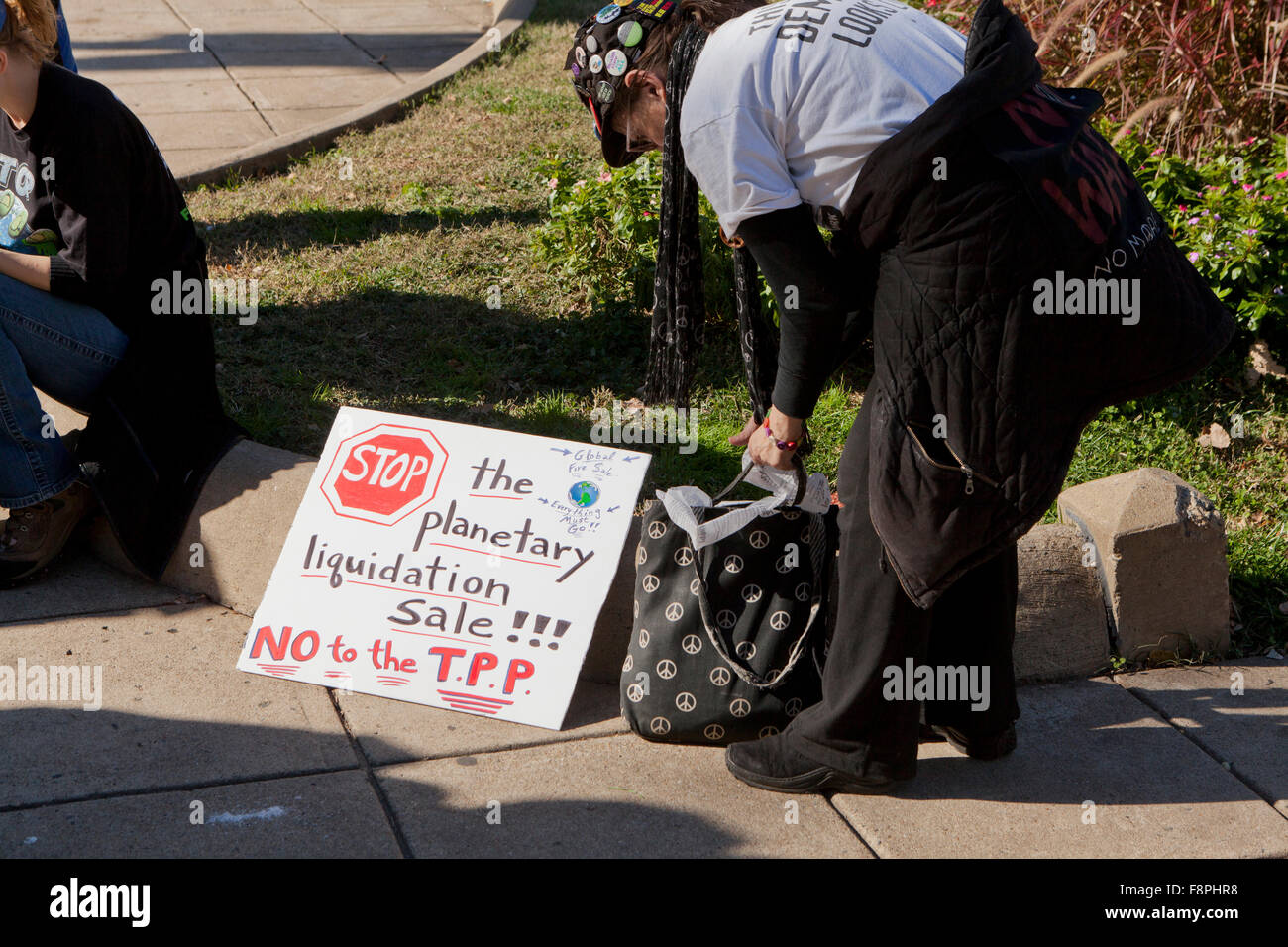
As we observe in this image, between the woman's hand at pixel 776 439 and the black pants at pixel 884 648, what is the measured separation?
0.12 m

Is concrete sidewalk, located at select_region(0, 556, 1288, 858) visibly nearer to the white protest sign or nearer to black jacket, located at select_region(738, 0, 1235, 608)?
the white protest sign

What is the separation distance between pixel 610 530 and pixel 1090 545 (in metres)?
1.31

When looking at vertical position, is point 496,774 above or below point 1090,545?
below

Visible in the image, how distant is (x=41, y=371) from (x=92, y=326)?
194 mm

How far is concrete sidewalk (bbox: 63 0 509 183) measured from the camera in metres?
7.50

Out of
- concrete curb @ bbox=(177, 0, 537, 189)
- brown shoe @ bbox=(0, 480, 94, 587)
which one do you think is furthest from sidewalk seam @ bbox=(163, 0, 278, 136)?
brown shoe @ bbox=(0, 480, 94, 587)

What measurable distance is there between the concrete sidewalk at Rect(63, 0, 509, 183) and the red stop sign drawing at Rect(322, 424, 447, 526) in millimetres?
3436

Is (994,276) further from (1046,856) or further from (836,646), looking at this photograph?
(1046,856)

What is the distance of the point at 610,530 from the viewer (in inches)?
132

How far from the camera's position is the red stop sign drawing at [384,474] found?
138 inches
